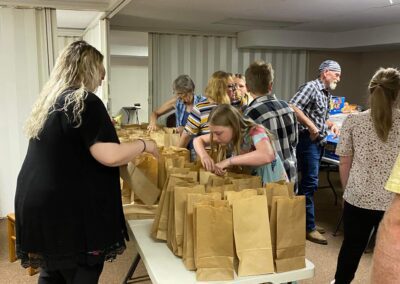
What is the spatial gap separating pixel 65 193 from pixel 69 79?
410mm

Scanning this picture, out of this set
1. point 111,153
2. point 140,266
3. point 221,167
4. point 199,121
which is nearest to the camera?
point 111,153

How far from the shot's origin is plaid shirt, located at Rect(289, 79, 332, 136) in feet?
10.4

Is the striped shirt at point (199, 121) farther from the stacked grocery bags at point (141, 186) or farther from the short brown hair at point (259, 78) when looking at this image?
the stacked grocery bags at point (141, 186)

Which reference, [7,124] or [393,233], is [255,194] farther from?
[7,124]

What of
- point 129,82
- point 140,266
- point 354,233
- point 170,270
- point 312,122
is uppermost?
point 129,82

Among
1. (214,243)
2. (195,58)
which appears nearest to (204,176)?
(214,243)

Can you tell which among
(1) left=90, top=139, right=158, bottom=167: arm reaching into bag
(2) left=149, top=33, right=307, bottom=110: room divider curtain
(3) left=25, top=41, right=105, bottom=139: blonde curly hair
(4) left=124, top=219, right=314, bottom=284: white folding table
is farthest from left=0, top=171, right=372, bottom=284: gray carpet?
(2) left=149, top=33, right=307, bottom=110: room divider curtain

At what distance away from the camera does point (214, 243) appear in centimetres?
124

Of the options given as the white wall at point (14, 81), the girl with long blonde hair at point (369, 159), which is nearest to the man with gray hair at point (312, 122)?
the girl with long blonde hair at point (369, 159)

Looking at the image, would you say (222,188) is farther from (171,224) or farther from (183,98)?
(183,98)

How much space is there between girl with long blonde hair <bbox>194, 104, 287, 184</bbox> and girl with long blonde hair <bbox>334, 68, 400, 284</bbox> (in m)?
0.37

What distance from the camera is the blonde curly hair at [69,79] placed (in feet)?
4.47

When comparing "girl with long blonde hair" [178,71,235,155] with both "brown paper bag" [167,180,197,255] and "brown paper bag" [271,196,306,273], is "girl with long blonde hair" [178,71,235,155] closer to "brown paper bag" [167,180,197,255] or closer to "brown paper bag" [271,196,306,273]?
"brown paper bag" [167,180,197,255]

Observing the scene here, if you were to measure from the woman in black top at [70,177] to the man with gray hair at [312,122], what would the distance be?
6.80 ft
